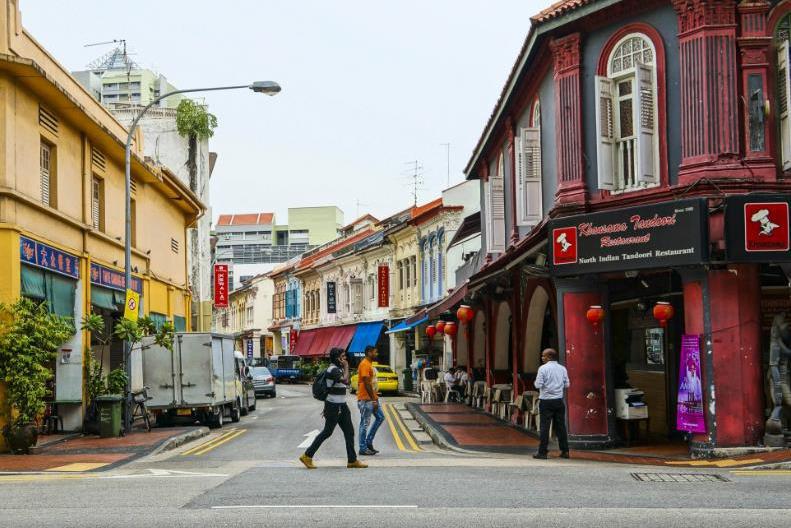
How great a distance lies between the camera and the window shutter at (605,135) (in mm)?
18109

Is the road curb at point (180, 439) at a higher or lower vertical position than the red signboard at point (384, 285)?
lower

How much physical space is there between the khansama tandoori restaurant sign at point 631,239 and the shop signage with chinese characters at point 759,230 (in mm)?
464

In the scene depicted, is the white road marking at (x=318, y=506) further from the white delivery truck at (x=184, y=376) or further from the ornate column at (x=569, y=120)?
the white delivery truck at (x=184, y=376)

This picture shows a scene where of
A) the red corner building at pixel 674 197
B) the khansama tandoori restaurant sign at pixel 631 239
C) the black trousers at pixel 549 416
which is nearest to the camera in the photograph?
the khansama tandoori restaurant sign at pixel 631 239

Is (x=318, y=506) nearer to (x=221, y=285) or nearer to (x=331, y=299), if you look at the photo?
(x=221, y=285)

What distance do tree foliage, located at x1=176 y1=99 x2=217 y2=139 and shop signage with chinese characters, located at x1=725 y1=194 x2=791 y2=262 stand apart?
37049mm

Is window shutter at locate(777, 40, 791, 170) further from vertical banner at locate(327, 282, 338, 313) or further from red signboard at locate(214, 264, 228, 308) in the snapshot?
vertical banner at locate(327, 282, 338, 313)

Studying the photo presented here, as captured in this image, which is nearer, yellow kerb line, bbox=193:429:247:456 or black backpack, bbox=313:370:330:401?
black backpack, bbox=313:370:330:401

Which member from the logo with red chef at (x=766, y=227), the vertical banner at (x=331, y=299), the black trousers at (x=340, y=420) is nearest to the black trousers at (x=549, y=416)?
the black trousers at (x=340, y=420)

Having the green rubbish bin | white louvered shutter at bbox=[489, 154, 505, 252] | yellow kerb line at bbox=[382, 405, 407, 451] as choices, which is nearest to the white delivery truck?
the green rubbish bin

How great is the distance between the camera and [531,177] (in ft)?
71.9

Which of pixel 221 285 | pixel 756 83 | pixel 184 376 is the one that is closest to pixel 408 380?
pixel 221 285

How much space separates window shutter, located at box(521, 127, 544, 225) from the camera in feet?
70.8

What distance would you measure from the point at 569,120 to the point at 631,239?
9.29 feet
